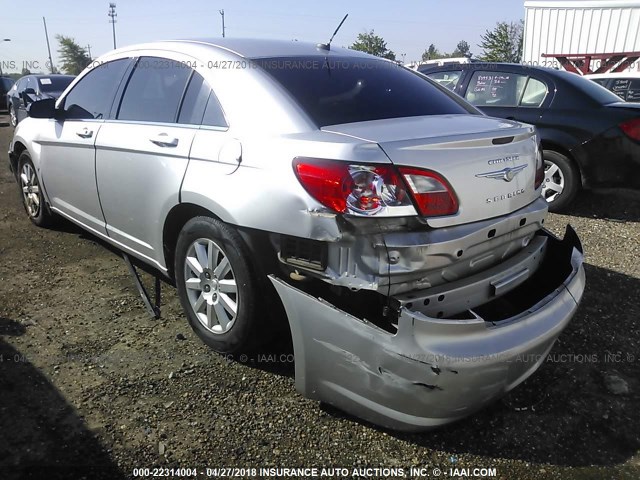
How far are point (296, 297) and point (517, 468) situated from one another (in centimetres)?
114

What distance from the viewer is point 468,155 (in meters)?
2.18

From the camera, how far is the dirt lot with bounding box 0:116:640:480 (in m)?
2.16

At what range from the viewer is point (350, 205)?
202 centimetres

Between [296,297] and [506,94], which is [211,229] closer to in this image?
[296,297]

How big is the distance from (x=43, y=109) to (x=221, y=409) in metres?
2.90

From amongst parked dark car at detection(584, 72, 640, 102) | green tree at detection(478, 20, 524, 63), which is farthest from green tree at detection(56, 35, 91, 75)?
→ parked dark car at detection(584, 72, 640, 102)

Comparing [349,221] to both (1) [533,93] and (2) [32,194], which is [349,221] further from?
(1) [533,93]

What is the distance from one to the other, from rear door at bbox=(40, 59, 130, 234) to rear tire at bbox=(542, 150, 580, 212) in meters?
4.24

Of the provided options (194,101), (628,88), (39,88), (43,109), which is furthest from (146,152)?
(39,88)

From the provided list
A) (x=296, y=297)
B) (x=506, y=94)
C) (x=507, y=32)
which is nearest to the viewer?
(x=296, y=297)

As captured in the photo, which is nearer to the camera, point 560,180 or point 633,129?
point 633,129

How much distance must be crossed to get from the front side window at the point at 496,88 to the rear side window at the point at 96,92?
13.3 feet

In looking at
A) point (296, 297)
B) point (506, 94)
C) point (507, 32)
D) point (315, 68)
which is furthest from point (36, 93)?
point (507, 32)

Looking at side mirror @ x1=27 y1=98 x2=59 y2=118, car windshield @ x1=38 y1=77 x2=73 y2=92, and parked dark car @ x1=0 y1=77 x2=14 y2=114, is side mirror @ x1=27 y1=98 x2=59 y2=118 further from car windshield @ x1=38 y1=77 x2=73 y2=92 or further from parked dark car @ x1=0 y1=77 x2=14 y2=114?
parked dark car @ x1=0 y1=77 x2=14 y2=114
